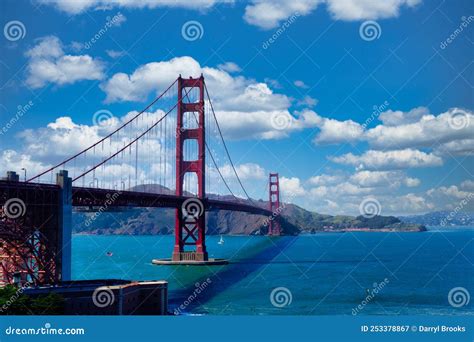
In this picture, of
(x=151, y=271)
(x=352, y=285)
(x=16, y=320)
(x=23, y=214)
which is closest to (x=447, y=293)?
(x=352, y=285)

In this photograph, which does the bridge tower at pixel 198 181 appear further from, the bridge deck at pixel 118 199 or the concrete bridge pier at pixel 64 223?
the concrete bridge pier at pixel 64 223

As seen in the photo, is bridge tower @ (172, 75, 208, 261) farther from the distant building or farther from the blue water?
Answer: the distant building

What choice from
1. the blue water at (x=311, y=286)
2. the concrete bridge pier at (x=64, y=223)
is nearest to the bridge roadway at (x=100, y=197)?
the concrete bridge pier at (x=64, y=223)

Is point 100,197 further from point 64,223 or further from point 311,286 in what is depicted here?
point 311,286

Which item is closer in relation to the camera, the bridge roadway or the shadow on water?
the bridge roadway

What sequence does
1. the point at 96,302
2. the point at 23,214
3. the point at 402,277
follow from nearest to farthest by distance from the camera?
the point at 96,302 < the point at 23,214 < the point at 402,277

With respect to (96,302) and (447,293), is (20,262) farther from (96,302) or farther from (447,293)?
(447,293)

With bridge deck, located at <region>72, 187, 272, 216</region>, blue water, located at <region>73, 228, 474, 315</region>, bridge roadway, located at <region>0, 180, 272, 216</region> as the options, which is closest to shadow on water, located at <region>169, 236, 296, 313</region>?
blue water, located at <region>73, 228, 474, 315</region>
